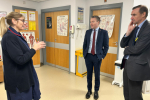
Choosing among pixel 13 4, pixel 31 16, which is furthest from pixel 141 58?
pixel 13 4

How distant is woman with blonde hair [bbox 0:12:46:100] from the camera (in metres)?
1.17

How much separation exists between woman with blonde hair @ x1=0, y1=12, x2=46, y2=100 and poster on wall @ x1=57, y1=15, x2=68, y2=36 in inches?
100

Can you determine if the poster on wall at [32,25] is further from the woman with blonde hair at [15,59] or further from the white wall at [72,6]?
the woman with blonde hair at [15,59]

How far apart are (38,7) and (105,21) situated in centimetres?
262

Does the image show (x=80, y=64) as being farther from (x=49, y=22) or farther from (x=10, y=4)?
(x=10, y=4)

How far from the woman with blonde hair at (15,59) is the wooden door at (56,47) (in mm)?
2655

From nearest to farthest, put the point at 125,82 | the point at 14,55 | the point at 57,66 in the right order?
the point at 14,55
the point at 125,82
the point at 57,66

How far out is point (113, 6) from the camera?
3.14 m

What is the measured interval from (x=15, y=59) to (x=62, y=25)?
2.89 m

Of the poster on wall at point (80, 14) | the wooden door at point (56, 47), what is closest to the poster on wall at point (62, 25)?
the wooden door at point (56, 47)

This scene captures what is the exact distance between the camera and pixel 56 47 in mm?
4309

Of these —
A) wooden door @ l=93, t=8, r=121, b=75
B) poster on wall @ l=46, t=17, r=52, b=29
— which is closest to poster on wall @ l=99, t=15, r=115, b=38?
wooden door @ l=93, t=8, r=121, b=75

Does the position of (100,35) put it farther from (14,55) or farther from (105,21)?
(14,55)

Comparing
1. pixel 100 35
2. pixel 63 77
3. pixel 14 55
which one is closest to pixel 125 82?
pixel 100 35
